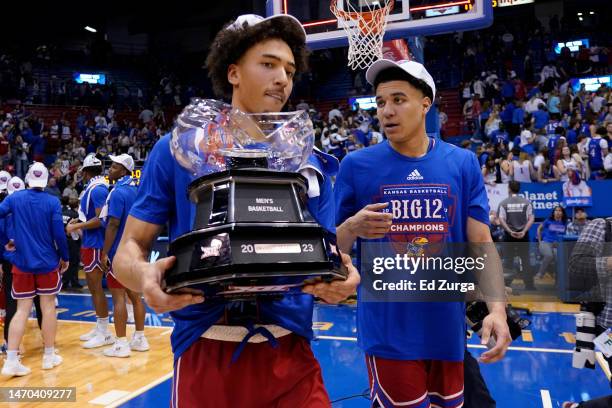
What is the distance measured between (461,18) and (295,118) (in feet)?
13.5

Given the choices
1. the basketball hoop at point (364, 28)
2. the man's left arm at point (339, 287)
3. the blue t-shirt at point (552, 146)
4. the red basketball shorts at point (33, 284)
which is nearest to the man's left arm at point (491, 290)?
the man's left arm at point (339, 287)

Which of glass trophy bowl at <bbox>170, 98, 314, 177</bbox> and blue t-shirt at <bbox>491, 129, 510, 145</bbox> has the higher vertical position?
blue t-shirt at <bbox>491, 129, 510, 145</bbox>

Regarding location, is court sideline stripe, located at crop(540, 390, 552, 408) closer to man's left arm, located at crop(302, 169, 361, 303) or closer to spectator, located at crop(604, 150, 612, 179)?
man's left arm, located at crop(302, 169, 361, 303)

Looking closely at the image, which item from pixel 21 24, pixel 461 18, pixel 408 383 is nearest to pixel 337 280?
pixel 408 383

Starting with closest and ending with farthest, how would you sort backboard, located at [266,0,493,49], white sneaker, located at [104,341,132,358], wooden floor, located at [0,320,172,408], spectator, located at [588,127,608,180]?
wooden floor, located at [0,320,172,408], backboard, located at [266,0,493,49], white sneaker, located at [104,341,132,358], spectator, located at [588,127,608,180]

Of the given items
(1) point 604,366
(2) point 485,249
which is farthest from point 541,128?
(2) point 485,249

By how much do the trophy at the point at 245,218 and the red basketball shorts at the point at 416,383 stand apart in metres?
1.26

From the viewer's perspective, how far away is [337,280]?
1.33 metres

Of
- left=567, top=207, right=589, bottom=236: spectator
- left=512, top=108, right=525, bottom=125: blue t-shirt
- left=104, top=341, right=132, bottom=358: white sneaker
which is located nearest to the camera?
left=104, top=341, right=132, bottom=358: white sneaker

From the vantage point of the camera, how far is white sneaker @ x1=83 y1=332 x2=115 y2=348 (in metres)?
6.58

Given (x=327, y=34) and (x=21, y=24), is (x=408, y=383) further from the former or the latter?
(x=21, y=24)

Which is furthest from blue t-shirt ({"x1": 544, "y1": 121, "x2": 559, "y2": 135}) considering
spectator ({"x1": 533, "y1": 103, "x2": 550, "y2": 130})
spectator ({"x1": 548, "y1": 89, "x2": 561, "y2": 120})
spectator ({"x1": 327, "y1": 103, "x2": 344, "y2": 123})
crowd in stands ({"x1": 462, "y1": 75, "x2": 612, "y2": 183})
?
spectator ({"x1": 327, "y1": 103, "x2": 344, "y2": 123})

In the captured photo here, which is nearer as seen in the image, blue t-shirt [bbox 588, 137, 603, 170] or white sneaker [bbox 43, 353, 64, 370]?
white sneaker [bbox 43, 353, 64, 370]

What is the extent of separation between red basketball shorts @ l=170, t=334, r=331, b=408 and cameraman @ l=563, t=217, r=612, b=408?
98.8 inches
